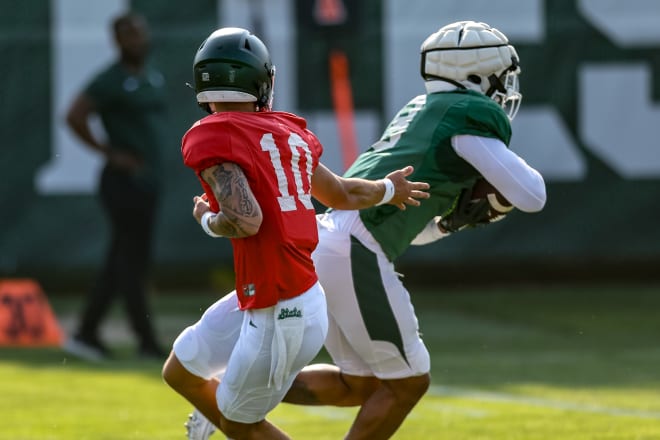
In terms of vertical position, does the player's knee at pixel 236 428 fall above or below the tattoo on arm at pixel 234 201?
below

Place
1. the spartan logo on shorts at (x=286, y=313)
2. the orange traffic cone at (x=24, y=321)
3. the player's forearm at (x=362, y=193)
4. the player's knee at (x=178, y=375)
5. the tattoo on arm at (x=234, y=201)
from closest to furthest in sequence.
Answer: the tattoo on arm at (x=234, y=201)
the spartan logo on shorts at (x=286, y=313)
the player's forearm at (x=362, y=193)
the player's knee at (x=178, y=375)
the orange traffic cone at (x=24, y=321)

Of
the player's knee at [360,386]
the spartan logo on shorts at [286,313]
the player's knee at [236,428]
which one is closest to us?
the spartan logo on shorts at [286,313]

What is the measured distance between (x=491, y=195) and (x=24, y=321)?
20.7ft

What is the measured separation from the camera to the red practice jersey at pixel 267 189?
4.43 m

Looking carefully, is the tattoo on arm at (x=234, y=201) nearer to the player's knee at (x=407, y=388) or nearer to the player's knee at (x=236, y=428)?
the player's knee at (x=236, y=428)

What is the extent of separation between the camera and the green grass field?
22.4 feet

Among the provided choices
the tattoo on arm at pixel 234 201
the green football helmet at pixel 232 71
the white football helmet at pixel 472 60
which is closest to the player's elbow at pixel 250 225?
the tattoo on arm at pixel 234 201

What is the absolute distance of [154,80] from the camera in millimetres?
10148

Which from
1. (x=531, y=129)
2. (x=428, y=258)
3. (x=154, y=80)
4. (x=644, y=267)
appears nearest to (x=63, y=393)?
(x=154, y=80)

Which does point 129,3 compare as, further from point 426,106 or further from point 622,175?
point 426,106

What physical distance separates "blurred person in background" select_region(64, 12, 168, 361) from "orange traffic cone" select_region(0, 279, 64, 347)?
2.39 ft

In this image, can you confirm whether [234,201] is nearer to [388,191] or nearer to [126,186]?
[388,191]

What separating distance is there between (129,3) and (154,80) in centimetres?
251

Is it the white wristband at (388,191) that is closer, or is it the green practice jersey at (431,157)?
the white wristband at (388,191)
